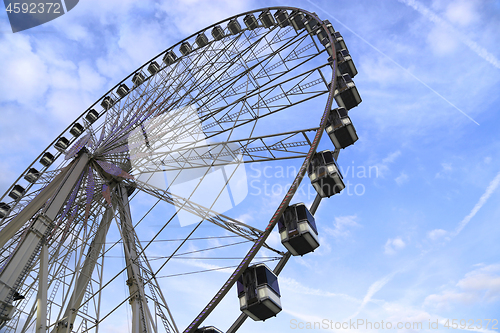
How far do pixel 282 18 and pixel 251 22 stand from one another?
1.59 metres

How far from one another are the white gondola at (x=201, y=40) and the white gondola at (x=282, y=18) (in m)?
3.82

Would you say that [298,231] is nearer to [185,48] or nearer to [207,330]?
[207,330]

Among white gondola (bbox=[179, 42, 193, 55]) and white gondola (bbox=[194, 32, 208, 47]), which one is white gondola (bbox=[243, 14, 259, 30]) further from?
white gondola (bbox=[179, 42, 193, 55])

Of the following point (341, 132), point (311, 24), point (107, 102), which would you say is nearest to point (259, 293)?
point (341, 132)

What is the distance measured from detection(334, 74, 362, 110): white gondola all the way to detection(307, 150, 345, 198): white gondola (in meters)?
3.61

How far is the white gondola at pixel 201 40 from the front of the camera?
18.7 meters

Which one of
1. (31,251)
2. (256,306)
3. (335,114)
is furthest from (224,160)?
(31,251)

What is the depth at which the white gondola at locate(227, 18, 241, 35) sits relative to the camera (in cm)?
1768

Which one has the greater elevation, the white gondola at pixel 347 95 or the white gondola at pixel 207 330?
the white gondola at pixel 347 95

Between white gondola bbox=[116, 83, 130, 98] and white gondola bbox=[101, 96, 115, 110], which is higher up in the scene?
white gondola bbox=[116, 83, 130, 98]

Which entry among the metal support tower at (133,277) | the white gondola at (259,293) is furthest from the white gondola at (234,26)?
the white gondola at (259,293)

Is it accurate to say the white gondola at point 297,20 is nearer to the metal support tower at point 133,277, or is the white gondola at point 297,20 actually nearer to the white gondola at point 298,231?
the white gondola at point 298,231

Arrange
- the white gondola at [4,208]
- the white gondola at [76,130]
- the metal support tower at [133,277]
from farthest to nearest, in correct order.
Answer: the white gondola at [76,130] < the white gondola at [4,208] < the metal support tower at [133,277]

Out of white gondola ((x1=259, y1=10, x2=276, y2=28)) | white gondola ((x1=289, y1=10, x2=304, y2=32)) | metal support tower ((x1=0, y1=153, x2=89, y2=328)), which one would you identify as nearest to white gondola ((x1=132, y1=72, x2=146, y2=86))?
white gondola ((x1=259, y1=10, x2=276, y2=28))
